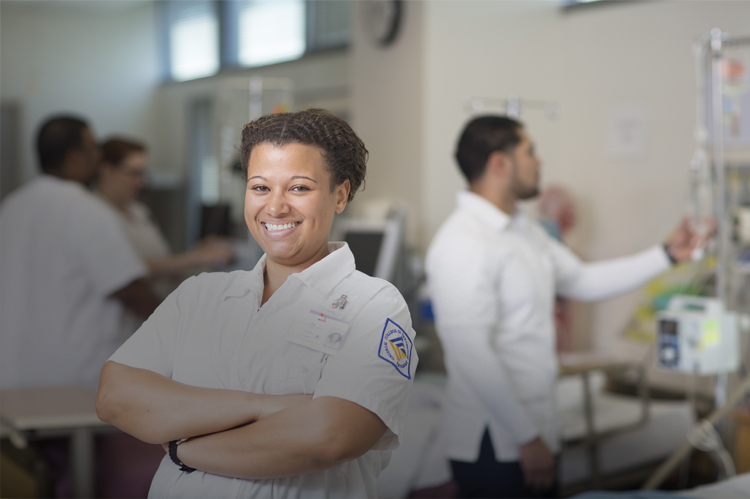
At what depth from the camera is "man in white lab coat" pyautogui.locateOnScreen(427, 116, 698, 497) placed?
160 cm

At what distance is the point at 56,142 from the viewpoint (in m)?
2.26

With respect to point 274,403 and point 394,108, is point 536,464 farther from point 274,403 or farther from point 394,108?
point 394,108

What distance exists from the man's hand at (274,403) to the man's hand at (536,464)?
1.03 meters

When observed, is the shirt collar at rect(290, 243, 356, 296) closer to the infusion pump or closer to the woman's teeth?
the woman's teeth

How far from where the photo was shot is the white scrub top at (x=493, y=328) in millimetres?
1591

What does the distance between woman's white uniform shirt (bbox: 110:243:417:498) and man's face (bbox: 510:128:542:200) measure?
103 cm

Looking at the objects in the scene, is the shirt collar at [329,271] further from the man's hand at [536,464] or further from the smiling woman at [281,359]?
the man's hand at [536,464]

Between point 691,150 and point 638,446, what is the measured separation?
150cm

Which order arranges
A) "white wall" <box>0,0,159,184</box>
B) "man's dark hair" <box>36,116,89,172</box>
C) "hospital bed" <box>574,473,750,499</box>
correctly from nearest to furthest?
"hospital bed" <box>574,473,750,499</box> → "man's dark hair" <box>36,116,89,172</box> → "white wall" <box>0,0,159,184</box>

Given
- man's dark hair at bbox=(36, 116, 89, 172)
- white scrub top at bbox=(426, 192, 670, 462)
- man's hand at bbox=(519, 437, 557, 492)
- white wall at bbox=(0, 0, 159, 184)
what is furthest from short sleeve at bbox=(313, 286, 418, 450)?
white wall at bbox=(0, 0, 159, 184)

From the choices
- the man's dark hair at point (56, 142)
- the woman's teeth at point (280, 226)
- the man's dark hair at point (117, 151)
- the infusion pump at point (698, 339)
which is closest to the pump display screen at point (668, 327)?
the infusion pump at point (698, 339)

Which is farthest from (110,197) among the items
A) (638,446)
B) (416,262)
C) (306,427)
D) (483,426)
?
(306,427)

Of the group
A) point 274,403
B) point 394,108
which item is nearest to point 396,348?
point 274,403

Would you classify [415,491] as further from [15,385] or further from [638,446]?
[15,385]
